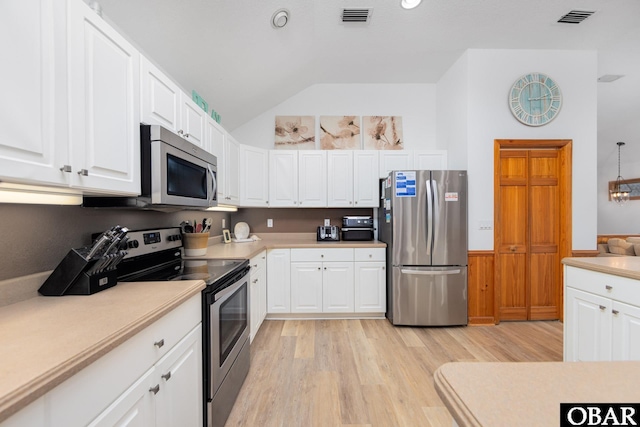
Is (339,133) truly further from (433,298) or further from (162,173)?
(162,173)

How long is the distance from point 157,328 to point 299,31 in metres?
2.83

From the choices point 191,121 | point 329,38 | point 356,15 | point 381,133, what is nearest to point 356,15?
point 356,15

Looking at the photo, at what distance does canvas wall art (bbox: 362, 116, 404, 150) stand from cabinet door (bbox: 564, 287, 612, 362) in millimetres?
2633

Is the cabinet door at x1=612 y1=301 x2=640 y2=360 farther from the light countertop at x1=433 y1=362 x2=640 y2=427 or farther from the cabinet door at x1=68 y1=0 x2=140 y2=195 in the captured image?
the cabinet door at x1=68 y1=0 x2=140 y2=195

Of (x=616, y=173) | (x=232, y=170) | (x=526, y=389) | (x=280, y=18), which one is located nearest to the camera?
(x=526, y=389)

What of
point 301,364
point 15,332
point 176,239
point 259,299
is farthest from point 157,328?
point 259,299

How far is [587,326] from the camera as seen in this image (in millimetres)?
1904

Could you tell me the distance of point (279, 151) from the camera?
3695 millimetres

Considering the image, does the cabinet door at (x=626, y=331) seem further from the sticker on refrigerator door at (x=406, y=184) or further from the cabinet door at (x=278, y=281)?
the cabinet door at (x=278, y=281)

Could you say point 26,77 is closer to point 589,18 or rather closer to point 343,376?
point 343,376

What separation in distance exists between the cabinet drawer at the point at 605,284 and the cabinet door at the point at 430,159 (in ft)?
6.45

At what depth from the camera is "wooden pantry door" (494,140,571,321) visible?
10.9ft

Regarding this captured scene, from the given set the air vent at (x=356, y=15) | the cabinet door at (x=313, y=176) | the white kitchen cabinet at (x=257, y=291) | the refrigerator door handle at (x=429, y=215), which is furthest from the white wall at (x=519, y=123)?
the white kitchen cabinet at (x=257, y=291)

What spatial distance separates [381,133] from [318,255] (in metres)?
2.00
